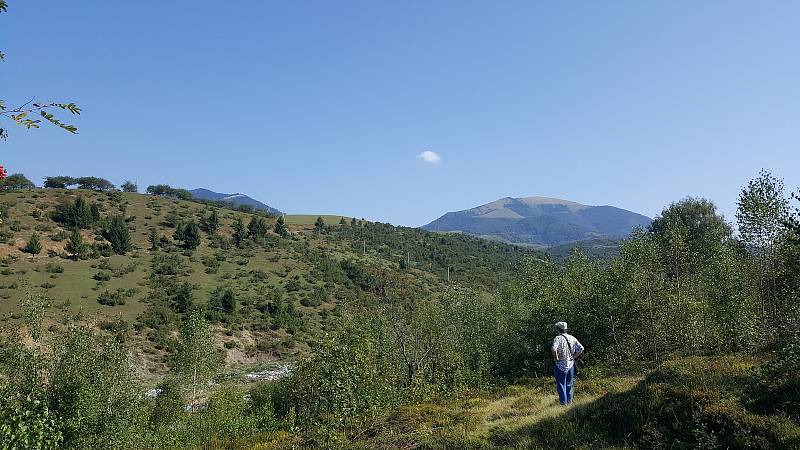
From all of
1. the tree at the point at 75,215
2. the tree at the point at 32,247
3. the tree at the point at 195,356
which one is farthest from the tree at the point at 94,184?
the tree at the point at 195,356

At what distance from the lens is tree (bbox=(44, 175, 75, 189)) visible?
12319cm

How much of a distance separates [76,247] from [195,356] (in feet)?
219

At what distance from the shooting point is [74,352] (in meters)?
19.7

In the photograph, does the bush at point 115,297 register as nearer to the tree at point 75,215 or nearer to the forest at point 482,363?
the forest at point 482,363

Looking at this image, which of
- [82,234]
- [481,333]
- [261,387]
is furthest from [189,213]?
[481,333]

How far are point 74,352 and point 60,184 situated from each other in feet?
422

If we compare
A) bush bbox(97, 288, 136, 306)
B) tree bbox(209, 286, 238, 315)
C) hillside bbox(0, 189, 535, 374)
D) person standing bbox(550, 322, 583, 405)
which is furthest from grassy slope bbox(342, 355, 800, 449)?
bush bbox(97, 288, 136, 306)

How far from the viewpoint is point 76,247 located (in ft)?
284

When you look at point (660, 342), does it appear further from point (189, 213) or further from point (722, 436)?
point (189, 213)

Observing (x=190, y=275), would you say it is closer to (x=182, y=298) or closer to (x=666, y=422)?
(x=182, y=298)

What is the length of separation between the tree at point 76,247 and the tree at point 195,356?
63695 millimetres

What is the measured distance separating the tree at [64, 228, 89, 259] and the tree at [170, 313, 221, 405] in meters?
63.7

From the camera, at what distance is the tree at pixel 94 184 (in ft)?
416

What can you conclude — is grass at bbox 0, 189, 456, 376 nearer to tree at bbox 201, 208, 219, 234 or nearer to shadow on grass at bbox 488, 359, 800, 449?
tree at bbox 201, 208, 219, 234
